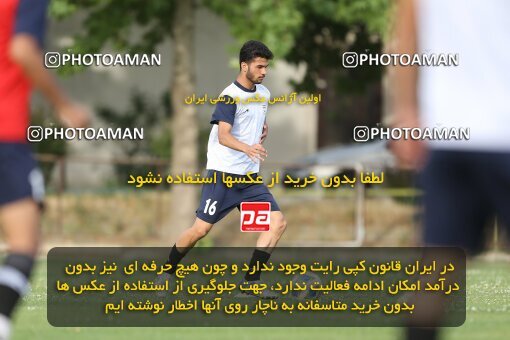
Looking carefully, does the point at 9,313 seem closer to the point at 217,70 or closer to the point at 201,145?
the point at 201,145

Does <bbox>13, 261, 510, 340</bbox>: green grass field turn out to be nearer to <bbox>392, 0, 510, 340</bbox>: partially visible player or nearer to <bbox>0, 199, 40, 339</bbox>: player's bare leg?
<bbox>0, 199, 40, 339</bbox>: player's bare leg

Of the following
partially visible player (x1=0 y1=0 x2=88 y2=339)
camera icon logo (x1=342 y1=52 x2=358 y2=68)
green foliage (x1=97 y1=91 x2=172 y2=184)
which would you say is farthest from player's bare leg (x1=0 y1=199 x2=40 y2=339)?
green foliage (x1=97 y1=91 x2=172 y2=184)

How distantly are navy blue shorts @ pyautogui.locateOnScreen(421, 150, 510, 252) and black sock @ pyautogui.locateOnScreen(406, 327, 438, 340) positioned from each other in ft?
1.12

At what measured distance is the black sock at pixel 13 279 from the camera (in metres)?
6.81

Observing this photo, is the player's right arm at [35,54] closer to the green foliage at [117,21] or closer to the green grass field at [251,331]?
the green grass field at [251,331]

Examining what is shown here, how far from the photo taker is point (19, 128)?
6996mm

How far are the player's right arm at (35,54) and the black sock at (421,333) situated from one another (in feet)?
6.16

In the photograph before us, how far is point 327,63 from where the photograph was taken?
86.3 ft

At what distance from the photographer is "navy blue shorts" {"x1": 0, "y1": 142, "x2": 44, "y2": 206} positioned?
6934 mm

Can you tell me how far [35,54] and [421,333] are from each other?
2265mm

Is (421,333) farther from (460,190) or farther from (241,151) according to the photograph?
(241,151)

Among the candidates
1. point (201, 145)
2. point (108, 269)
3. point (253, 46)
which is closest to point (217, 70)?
point (201, 145)

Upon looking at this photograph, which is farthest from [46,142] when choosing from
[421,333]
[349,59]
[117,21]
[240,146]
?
[421,333]

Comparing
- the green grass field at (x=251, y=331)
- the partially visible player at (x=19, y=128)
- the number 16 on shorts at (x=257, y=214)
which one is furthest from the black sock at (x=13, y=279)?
the number 16 on shorts at (x=257, y=214)
